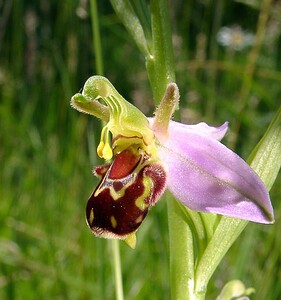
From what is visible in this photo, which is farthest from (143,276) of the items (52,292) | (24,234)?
(24,234)

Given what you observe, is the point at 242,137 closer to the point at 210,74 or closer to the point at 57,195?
the point at 210,74

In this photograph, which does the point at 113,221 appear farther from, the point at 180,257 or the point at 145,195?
the point at 180,257

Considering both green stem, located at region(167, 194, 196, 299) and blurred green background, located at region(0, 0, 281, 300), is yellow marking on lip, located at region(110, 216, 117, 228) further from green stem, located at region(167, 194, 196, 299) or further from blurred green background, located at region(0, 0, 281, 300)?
blurred green background, located at region(0, 0, 281, 300)

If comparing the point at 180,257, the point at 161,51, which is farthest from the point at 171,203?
the point at 161,51

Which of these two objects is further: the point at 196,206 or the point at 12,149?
the point at 12,149

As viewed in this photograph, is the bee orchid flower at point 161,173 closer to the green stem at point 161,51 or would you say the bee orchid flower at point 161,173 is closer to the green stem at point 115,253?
the green stem at point 161,51
